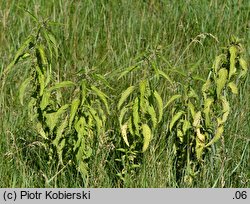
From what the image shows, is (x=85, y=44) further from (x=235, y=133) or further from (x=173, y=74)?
(x=235, y=133)

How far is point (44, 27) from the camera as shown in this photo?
3000mm

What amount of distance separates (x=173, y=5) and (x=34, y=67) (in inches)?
70.1

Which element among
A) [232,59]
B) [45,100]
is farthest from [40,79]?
[232,59]

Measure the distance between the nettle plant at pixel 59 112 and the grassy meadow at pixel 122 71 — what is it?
5cm

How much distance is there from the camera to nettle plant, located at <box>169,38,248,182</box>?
9.67ft

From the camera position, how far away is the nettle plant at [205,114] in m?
2.95

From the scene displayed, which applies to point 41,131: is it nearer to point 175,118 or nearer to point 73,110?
point 73,110

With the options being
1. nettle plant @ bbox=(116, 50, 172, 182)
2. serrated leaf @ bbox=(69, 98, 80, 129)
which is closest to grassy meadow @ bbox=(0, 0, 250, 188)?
nettle plant @ bbox=(116, 50, 172, 182)

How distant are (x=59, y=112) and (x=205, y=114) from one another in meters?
0.65

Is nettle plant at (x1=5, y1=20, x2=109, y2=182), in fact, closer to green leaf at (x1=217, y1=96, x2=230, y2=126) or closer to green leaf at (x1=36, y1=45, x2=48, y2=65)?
green leaf at (x1=36, y1=45, x2=48, y2=65)

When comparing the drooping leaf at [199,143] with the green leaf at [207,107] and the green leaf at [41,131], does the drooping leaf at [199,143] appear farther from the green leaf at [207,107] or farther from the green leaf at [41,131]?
the green leaf at [41,131]

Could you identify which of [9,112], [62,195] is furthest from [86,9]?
[62,195]

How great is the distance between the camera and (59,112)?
2.93 metres

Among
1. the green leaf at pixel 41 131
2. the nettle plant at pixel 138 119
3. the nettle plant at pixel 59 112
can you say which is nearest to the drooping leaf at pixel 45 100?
the nettle plant at pixel 59 112
